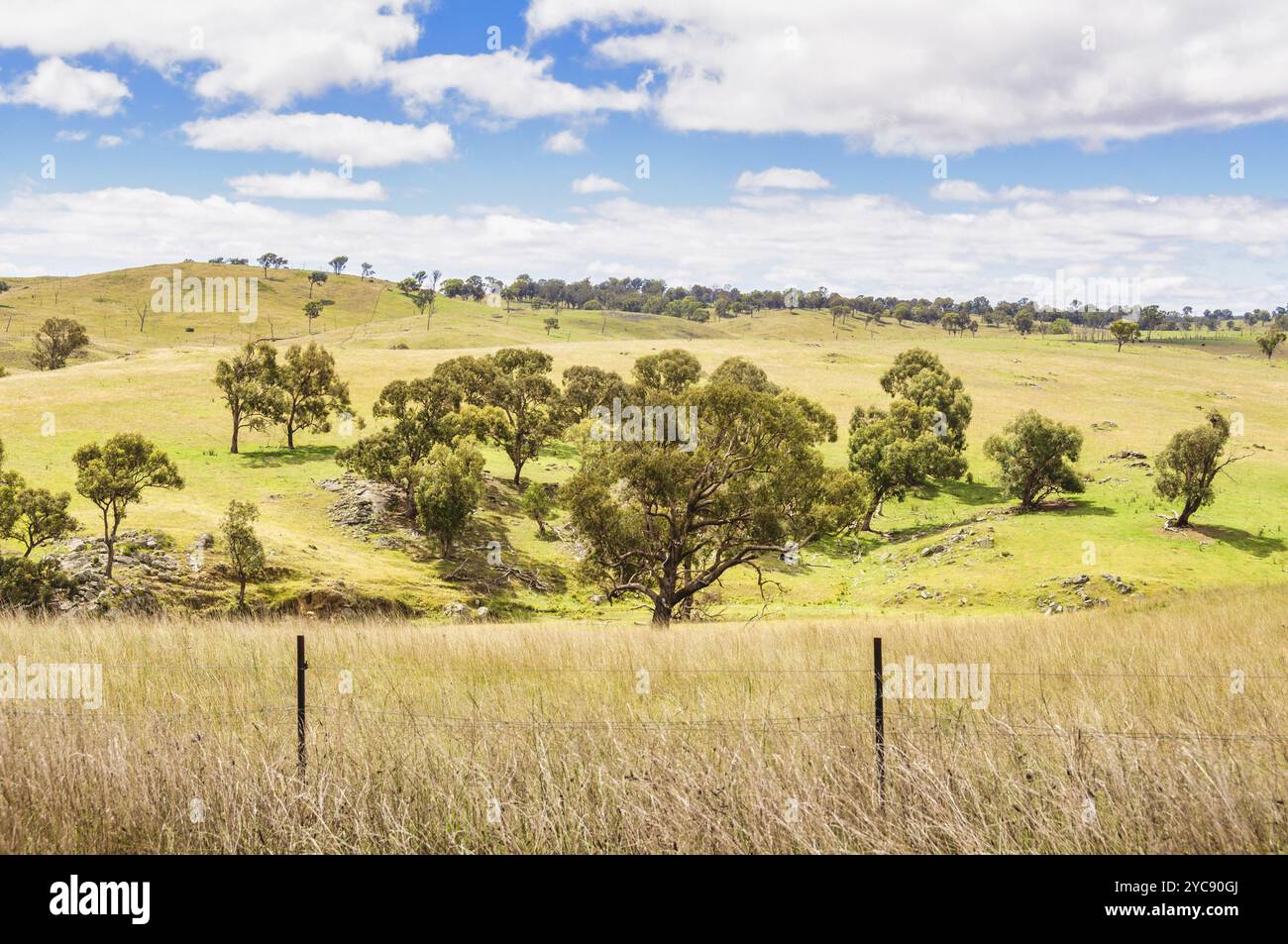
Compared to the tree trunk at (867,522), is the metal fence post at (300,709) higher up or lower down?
higher up

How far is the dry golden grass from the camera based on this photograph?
6.09m

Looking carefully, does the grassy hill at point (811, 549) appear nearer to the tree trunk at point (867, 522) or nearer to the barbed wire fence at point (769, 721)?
the tree trunk at point (867, 522)

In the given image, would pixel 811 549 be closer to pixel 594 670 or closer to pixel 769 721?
pixel 594 670

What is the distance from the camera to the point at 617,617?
42406 millimetres

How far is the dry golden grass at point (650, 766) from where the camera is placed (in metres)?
6.09

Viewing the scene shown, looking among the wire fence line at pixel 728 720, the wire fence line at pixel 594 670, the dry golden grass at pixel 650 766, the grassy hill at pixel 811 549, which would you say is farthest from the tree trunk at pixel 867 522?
the wire fence line at pixel 728 720

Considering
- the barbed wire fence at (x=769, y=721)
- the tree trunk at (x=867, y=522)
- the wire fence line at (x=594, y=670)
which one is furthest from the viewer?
the tree trunk at (x=867, y=522)

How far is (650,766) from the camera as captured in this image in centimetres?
672

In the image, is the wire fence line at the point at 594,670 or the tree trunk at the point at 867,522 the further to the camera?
the tree trunk at the point at 867,522

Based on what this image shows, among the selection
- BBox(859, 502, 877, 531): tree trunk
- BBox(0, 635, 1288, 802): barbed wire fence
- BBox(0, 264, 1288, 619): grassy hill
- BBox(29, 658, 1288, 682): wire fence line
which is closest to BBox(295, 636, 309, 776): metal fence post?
BBox(0, 635, 1288, 802): barbed wire fence

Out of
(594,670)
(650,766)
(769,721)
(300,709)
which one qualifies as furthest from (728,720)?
(300,709)

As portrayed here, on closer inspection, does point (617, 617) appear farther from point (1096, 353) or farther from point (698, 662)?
point (1096, 353)

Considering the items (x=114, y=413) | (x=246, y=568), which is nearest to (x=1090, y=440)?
(x=246, y=568)

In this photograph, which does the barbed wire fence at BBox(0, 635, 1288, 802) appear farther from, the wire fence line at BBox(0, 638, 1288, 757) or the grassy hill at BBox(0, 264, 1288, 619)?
the grassy hill at BBox(0, 264, 1288, 619)
